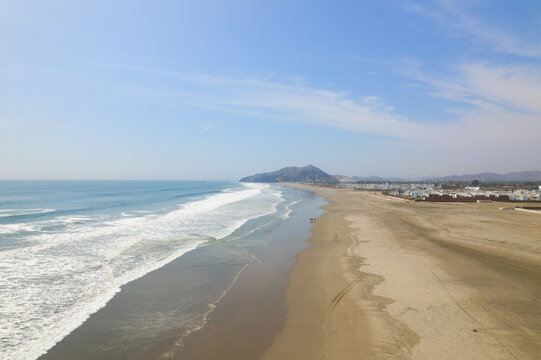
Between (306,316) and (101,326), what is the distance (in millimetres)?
5192

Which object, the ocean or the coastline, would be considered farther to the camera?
the ocean

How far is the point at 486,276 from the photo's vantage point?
10.2 metres

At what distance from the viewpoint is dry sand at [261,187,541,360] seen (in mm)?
5910

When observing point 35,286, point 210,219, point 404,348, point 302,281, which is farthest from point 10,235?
point 404,348

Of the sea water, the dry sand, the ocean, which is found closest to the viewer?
the dry sand

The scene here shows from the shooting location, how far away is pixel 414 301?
8.12 m

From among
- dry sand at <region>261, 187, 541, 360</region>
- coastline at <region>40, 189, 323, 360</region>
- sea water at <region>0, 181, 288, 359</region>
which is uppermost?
dry sand at <region>261, 187, 541, 360</region>

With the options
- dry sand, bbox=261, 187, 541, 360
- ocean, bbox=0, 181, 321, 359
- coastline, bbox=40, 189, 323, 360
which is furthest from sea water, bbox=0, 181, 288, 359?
dry sand, bbox=261, 187, 541, 360

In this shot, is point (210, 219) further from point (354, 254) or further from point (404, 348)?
point (404, 348)

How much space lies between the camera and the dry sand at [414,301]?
19.4 ft

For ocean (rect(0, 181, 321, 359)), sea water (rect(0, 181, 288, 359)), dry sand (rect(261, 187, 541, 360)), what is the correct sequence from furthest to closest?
sea water (rect(0, 181, 288, 359))
ocean (rect(0, 181, 321, 359))
dry sand (rect(261, 187, 541, 360))

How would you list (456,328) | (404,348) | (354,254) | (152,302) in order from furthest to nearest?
(354,254) < (152,302) < (456,328) < (404,348)

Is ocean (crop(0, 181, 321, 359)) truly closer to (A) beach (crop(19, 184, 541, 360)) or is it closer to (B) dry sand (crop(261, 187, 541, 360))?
(A) beach (crop(19, 184, 541, 360))

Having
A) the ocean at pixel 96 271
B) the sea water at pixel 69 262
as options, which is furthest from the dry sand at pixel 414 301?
the sea water at pixel 69 262
